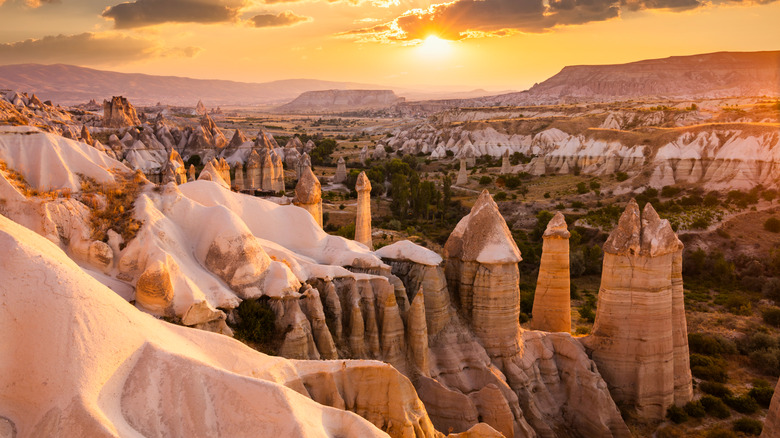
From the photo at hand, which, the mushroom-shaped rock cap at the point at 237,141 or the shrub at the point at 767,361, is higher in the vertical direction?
the mushroom-shaped rock cap at the point at 237,141

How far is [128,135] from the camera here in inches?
2267

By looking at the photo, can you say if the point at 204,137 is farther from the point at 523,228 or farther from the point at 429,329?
the point at 429,329

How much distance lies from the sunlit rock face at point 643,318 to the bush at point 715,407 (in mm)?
1093

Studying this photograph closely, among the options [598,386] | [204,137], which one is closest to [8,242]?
[598,386]

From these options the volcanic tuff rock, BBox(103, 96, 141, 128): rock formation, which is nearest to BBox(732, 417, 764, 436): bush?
the volcanic tuff rock

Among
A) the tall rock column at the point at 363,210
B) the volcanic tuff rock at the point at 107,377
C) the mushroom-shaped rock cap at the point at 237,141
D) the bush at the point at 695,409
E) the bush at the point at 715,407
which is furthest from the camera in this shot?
the mushroom-shaped rock cap at the point at 237,141

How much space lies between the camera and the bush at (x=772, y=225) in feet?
128

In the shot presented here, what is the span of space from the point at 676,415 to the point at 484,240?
875 cm

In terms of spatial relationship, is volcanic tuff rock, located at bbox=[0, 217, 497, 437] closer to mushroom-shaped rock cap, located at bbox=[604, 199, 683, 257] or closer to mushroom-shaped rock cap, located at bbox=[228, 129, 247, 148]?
mushroom-shaped rock cap, located at bbox=[604, 199, 683, 257]

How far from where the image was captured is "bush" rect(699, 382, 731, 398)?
19234 mm

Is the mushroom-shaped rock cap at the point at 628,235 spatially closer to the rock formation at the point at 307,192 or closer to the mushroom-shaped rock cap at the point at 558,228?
the mushroom-shaped rock cap at the point at 558,228

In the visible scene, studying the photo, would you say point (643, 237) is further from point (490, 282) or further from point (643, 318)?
point (490, 282)

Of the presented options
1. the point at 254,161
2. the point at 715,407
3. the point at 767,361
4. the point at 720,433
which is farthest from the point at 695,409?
the point at 254,161

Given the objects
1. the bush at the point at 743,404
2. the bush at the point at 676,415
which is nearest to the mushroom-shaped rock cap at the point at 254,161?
the bush at the point at 676,415
